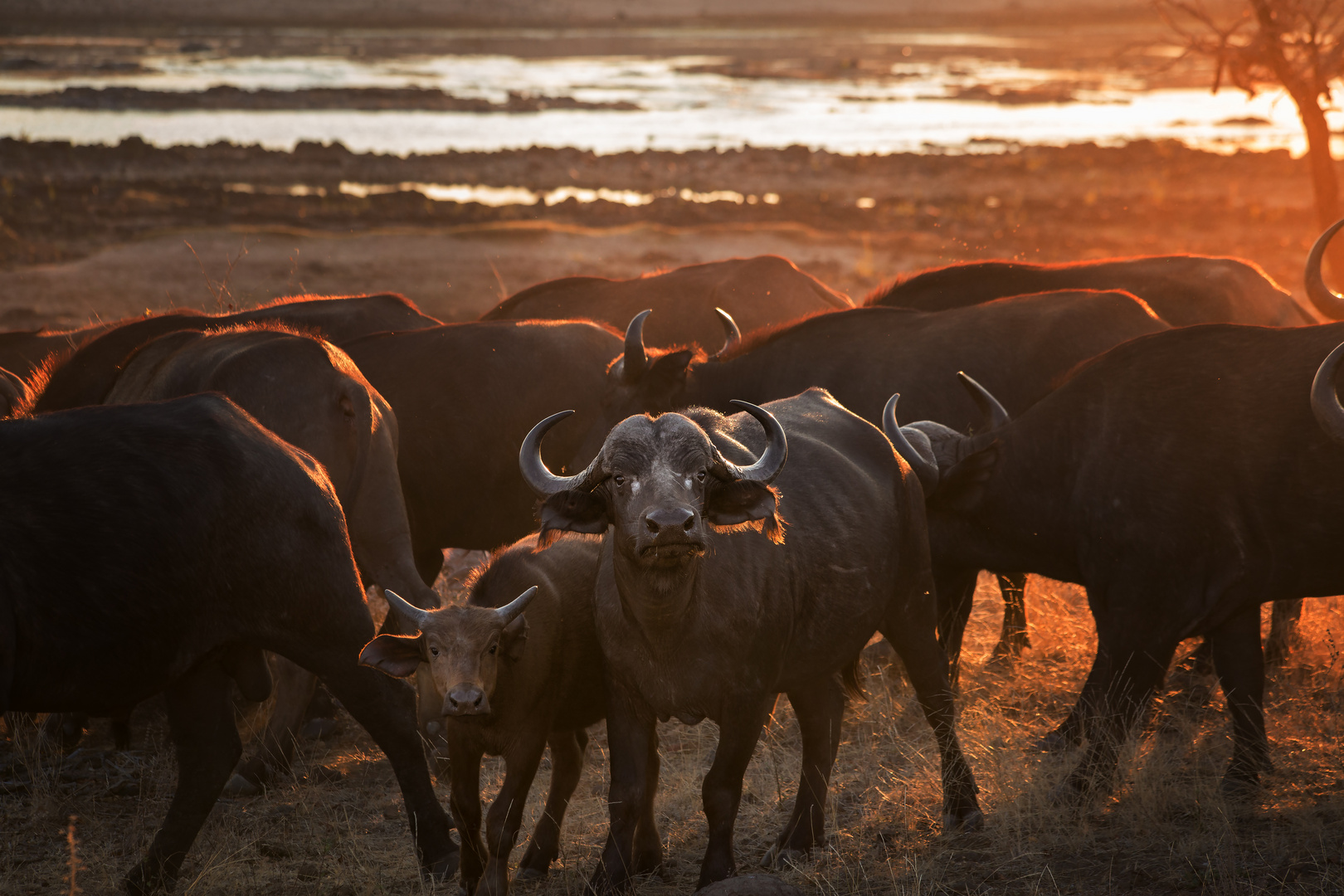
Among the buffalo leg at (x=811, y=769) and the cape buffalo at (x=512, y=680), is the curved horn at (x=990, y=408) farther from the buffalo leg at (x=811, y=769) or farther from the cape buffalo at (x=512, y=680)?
the cape buffalo at (x=512, y=680)

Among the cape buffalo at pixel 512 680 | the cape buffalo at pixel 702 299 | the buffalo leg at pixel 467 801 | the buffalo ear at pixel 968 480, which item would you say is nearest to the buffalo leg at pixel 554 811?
the cape buffalo at pixel 512 680

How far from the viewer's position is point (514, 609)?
516cm

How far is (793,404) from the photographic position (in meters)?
6.35

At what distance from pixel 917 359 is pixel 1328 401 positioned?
315 centimetres

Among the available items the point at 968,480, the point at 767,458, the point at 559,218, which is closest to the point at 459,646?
the point at 767,458

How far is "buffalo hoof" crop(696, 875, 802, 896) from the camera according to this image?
4758mm

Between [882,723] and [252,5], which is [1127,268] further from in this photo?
[252,5]

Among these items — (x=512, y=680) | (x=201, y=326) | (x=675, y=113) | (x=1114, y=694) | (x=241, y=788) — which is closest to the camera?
(x=512, y=680)

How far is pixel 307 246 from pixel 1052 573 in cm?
2002

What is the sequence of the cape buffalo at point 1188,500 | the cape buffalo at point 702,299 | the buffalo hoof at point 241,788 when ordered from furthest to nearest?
1. the cape buffalo at point 702,299
2. the buffalo hoof at point 241,788
3. the cape buffalo at point 1188,500

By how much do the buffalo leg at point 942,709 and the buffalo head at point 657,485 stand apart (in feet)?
5.46

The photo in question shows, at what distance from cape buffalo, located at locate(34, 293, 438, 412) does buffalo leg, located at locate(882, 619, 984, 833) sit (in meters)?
4.86

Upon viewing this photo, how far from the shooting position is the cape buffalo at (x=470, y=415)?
27.7ft

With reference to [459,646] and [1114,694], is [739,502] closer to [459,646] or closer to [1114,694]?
[459,646]
